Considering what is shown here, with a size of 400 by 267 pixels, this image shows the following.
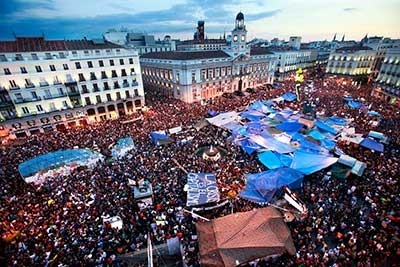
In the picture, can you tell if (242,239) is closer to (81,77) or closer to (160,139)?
(160,139)

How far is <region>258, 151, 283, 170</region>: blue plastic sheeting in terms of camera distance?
2179cm

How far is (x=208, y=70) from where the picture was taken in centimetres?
4953

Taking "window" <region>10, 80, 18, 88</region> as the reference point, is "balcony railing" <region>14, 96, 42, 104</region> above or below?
below

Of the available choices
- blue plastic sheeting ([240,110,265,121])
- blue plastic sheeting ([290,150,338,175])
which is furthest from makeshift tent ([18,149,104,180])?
blue plastic sheeting ([240,110,265,121])

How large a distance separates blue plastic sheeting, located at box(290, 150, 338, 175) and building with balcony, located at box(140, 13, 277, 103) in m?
31.4

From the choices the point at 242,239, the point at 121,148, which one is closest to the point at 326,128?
the point at 242,239

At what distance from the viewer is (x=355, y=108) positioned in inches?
1544

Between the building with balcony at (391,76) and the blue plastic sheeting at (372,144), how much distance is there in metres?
30.0

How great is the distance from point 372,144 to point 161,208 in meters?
25.6

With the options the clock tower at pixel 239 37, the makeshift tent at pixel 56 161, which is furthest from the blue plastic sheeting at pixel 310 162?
the clock tower at pixel 239 37

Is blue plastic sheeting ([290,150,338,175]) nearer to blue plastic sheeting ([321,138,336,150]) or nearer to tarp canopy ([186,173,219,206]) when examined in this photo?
blue plastic sheeting ([321,138,336,150])

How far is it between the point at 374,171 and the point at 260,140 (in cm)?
1190

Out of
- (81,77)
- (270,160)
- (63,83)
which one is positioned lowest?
(270,160)

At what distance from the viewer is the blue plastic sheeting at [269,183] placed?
56.7 feet
